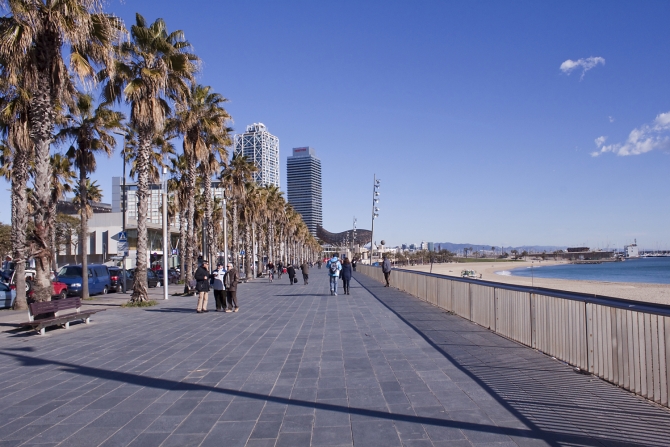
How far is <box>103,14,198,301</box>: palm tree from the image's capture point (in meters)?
19.1

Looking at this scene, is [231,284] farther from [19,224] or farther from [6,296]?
[6,296]

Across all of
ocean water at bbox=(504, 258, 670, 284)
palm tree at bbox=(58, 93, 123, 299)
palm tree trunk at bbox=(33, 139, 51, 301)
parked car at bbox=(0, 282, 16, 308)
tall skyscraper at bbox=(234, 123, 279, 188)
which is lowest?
ocean water at bbox=(504, 258, 670, 284)

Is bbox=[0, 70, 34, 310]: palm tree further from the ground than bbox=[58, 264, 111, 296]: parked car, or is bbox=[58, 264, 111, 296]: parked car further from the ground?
bbox=[0, 70, 34, 310]: palm tree

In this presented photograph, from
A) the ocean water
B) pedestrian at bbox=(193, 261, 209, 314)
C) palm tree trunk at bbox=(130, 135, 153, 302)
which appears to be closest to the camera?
pedestrian at bbox=(193, 261, 209, 314)

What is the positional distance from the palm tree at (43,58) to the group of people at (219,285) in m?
4.05

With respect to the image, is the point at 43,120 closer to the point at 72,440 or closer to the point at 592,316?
the point at 72,440

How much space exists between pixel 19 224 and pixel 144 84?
267 inches

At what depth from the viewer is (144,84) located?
62.7 ft

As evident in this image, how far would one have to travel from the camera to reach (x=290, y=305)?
18.7 m

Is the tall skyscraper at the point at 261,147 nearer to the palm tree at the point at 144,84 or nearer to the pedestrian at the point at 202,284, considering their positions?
the palm tree at the point at 144,84

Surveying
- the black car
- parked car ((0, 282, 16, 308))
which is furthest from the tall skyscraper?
parked car ((0, 282, 16, 308))

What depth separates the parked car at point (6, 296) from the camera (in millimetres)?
20297

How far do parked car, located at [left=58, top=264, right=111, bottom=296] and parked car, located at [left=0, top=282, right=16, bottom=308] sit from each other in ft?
14.2

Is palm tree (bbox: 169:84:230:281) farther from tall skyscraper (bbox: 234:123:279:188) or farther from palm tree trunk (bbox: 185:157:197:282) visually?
tall skyscraper (bbox: 234:123:279:188)
